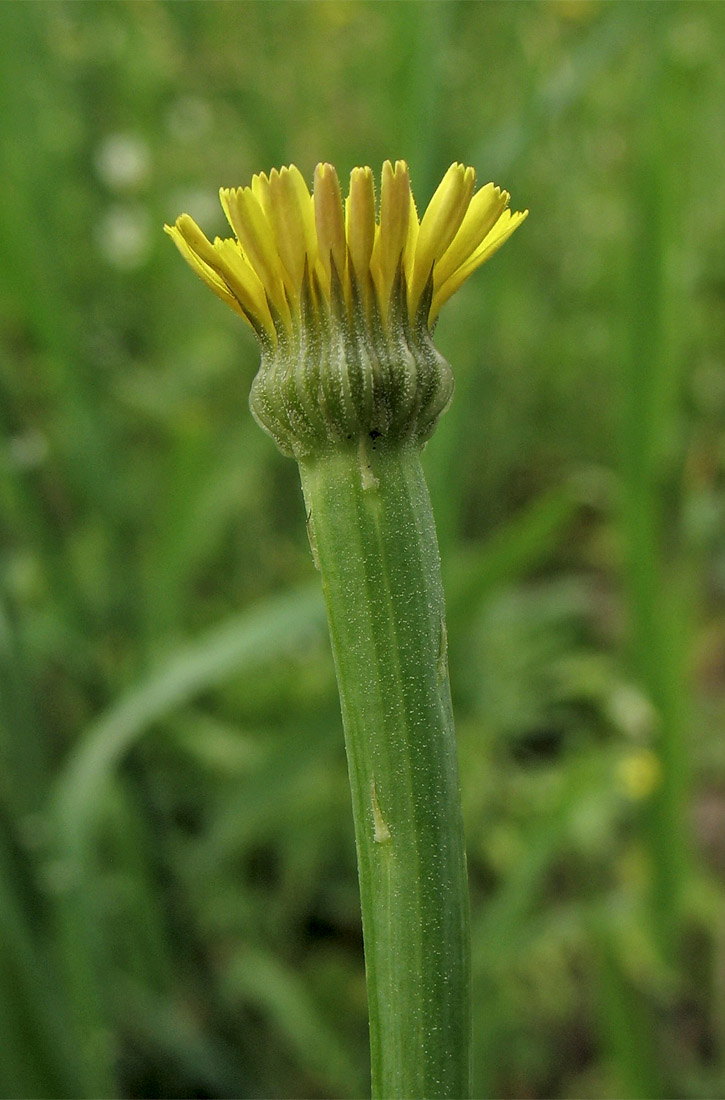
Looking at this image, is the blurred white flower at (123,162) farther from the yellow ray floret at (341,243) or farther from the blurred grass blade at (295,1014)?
the yellow ray floret at (341,243)

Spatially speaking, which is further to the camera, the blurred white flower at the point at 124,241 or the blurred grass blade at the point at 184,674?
the blurred white flower at the point at 124,241

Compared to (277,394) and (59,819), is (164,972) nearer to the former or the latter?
(59,819)

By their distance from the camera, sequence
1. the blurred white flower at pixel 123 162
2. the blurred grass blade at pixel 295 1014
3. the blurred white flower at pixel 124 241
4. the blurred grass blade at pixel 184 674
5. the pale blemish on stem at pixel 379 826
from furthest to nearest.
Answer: the blurred white flower at pixel 123 162 → the blurred white flower at pixel 124 241 → the blurred grass blade at pixel 295 1014 → the blurred grass blade at pixel 184 674 → the pale blemish on stem at pixel 379 826

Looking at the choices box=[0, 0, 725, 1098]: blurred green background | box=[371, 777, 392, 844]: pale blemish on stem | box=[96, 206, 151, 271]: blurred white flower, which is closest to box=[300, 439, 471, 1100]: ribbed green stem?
box=[371, 777, 392, 844]: pale blemish on stem

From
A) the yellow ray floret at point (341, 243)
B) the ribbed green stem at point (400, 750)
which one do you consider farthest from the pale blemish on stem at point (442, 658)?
the yellow ray floret at point (341, 243)

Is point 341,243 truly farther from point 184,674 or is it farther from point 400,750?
point 184,674

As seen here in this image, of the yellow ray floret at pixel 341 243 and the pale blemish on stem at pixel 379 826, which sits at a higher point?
the yellow ray floret at pixel 341 243

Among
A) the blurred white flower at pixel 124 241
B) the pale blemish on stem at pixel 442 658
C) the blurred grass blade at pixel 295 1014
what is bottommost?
the blurred grass blade at pixel 295 1014

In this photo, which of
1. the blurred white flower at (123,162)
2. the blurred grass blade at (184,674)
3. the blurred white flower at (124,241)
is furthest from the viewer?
the blurred white flower at (123,162)
